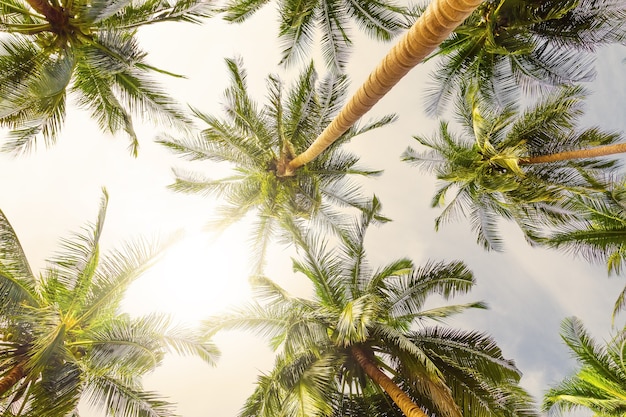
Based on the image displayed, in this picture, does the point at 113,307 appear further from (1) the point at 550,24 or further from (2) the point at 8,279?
(1) the point at 550,24

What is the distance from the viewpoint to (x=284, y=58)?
11.0 m

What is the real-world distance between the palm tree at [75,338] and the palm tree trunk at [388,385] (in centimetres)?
340

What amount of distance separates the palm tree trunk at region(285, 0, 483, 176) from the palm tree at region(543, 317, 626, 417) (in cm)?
921

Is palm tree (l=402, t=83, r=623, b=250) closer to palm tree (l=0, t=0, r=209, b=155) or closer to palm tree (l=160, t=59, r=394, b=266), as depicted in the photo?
palm tree (l=160, t=59, r=394, b=266)

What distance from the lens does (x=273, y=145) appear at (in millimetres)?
11453

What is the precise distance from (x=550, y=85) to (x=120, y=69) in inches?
442

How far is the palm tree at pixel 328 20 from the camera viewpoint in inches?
400

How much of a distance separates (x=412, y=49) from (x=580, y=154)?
324 inches

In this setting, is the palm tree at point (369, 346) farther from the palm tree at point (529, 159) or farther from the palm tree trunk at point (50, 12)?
the palm tree trunk at point (50, 12)

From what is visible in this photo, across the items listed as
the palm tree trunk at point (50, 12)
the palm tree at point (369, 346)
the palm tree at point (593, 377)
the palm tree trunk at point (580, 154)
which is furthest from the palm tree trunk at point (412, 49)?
the palm tree at point (593, 377)

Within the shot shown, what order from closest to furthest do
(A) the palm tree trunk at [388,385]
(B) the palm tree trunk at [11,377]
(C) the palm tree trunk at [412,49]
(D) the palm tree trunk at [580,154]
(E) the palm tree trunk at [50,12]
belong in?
1. (C) the palm tree trunk at [412,49]
2. (E) the palm tree trunk at [50,12]
3. (B) the palm tree trunk at [11,377]
4. (A) the palm tree trunk at [388,385]
5. (D) the palm tree trunk at [580,154]

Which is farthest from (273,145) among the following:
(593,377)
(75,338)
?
(593,377)

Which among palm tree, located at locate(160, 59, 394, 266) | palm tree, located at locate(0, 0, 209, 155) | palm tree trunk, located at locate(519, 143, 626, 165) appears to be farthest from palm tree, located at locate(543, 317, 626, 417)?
palm tree, located at locate(0, 0, 209, 155)

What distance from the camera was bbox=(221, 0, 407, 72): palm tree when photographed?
1015 centimetres
